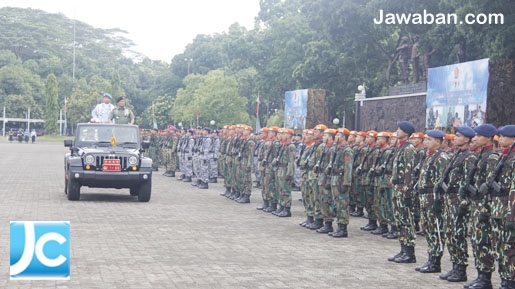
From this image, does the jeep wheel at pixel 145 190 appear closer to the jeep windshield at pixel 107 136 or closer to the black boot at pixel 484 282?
the jeep windshield at pixel 107 136

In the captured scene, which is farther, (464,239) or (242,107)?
(242,107)

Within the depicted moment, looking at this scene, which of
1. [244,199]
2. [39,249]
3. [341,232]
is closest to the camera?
[39,249]

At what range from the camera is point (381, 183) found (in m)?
14.7

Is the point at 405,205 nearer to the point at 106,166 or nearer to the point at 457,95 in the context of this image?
the point at 106,166

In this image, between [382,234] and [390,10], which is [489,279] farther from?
[390,10]

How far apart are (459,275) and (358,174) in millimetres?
6379

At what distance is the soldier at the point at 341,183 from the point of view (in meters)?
13.8

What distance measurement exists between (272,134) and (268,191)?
1245 millimetres

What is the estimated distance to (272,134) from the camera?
1792cm

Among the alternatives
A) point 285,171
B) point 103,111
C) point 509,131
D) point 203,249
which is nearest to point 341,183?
point 285,171

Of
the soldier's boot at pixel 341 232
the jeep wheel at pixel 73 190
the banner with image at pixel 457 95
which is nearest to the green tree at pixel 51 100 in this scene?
the jeep wheel at pixel 73 190

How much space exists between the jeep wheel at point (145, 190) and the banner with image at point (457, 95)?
23.8ft

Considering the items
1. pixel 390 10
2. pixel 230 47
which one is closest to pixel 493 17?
pixel 390 10

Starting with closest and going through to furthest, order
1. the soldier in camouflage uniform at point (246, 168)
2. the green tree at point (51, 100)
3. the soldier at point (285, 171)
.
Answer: the soldier at point (285, 171) → the soldier in camouflage uniform at point (246, 168) → the green tree at point (51, 100)
